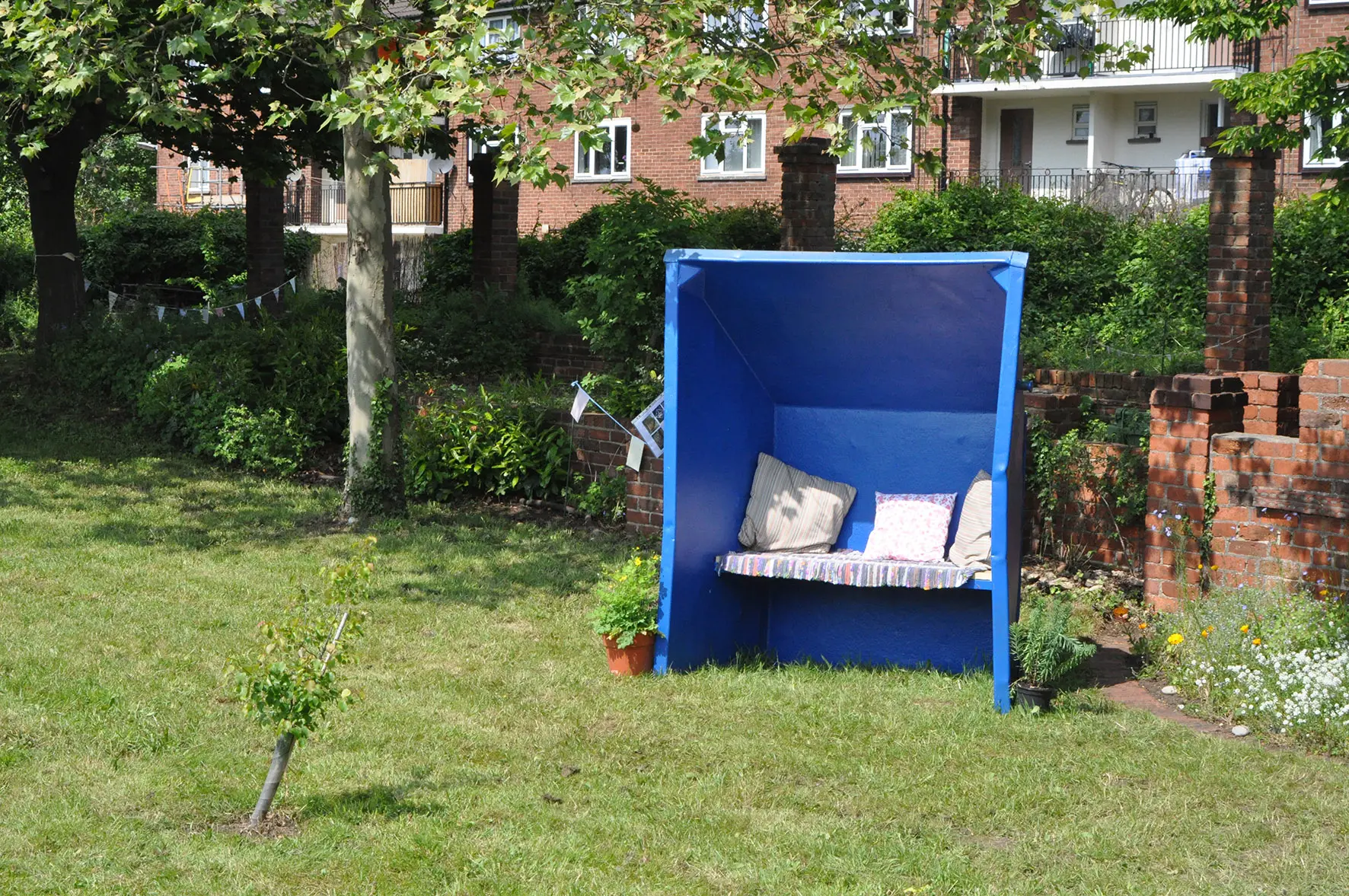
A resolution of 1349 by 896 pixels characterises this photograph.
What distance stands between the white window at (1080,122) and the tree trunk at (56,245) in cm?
1864

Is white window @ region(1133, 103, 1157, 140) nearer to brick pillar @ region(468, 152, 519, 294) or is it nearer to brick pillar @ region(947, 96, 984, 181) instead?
brick pillar @ region(947, 96, 984, 181)

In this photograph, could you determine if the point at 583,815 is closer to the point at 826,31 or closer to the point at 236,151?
Result: the point at 826,31

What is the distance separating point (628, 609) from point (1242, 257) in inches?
276

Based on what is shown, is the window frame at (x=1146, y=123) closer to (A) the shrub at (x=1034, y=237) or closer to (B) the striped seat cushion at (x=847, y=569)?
(A) the shrub at (x=1034, y=237)

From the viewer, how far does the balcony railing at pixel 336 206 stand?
34.2 m

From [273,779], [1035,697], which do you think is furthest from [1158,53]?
[273,779]

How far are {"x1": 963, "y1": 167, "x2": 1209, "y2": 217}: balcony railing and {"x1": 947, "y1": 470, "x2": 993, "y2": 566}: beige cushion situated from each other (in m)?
13.6

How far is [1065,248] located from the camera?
18906 millimetres

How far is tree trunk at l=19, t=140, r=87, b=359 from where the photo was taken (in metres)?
17.0

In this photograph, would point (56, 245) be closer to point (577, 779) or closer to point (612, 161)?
point (577, 779)

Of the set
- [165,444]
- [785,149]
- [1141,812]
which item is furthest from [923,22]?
[165,444]

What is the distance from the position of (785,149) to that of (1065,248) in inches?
293

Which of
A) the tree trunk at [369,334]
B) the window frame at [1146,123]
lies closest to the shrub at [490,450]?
the tree trunk at [369,334]

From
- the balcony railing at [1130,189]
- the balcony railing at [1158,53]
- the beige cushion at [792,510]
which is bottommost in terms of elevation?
the beige cushion at [792,510]
